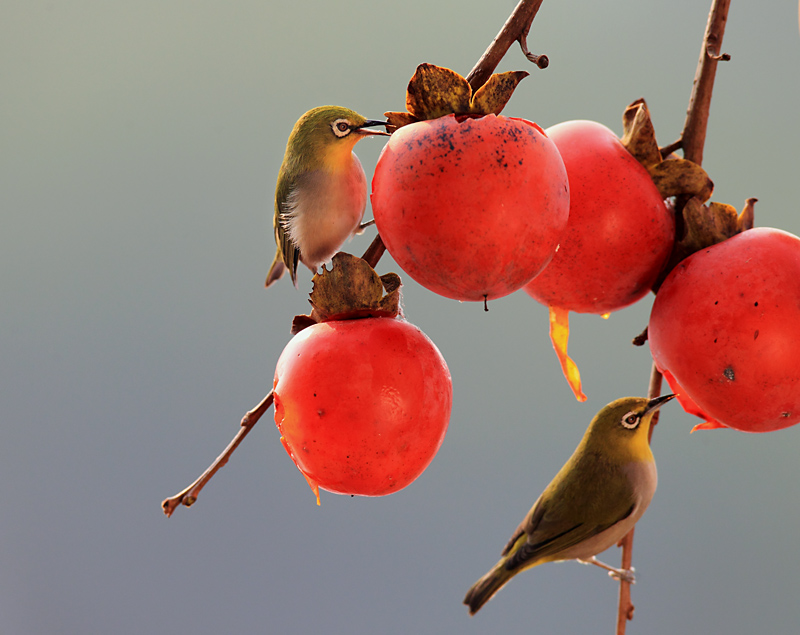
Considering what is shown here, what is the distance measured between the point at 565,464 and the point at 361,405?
67cm

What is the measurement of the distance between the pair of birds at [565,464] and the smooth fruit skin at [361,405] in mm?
147

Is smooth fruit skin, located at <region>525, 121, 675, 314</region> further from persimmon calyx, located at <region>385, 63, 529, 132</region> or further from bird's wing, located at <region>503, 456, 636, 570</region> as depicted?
bird's wing, located at <region>503, 456, 636, 570</region>

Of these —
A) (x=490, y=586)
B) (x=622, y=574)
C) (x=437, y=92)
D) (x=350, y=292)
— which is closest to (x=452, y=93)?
(x=437, y=92)

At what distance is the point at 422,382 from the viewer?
12.9 inches

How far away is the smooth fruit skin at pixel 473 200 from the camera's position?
0.91ft

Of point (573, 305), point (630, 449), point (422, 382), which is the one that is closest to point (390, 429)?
point (422, 382)

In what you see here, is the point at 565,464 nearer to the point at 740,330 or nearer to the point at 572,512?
the point at 572,512

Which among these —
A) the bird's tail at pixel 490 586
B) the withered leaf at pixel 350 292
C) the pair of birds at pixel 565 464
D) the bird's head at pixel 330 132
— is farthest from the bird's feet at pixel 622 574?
the bird's head at pixel 330 132

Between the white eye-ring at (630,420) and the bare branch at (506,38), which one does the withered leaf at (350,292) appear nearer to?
the bare branch at (506,38)

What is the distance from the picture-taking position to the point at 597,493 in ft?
2.99

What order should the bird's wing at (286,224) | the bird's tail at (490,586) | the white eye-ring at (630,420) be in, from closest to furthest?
the bird's wing at (286,224) < the white eye-ring at (630,420) < the bird's tail at (490,586)

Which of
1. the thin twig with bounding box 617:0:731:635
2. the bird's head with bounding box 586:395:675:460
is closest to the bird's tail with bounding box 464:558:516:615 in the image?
the bird's head with bounding box 586:395:675:460

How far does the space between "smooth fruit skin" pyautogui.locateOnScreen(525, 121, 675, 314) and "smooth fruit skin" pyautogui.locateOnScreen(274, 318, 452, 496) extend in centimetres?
11

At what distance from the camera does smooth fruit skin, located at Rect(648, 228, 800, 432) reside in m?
0.33
